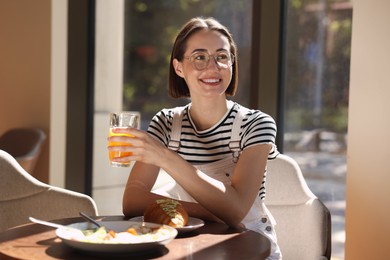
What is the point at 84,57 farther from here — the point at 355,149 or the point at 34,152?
the point at 355,149

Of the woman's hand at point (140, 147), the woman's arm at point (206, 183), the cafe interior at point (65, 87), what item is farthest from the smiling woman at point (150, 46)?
the woman's hand at point (140, 147)

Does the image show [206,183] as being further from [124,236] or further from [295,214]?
[295,214]

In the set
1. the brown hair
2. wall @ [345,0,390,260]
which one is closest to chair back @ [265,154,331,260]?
wall @ [345,0,390,260]

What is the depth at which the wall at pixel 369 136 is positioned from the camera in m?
2.60

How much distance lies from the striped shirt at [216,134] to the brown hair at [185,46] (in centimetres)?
10

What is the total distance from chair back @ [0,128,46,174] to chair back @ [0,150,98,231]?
1.20m

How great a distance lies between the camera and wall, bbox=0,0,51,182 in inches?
Result: 167

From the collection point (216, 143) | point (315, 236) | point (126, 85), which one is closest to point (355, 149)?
point (315, 236)

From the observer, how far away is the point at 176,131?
2.51 metres

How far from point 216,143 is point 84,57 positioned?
6.60 feet

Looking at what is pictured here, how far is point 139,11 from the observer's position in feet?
13.7

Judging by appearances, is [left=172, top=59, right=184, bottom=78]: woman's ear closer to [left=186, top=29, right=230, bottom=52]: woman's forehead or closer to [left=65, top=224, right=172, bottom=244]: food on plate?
[left=186, top=29, right=230, bottom=52]: woman's forehead

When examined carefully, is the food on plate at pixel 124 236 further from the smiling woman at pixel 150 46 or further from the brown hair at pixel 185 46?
the smiling woman at pixel 150 46

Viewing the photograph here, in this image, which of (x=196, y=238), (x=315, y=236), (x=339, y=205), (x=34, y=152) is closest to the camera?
(x=196, y=238)
